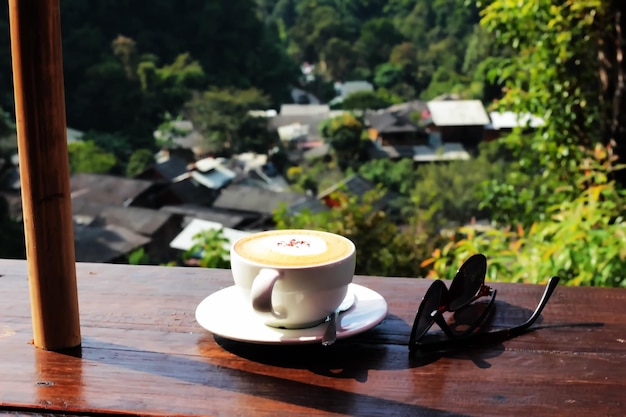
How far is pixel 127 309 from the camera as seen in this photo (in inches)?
25.5

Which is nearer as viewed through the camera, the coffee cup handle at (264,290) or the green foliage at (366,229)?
the coffee cup handle at (264,290)

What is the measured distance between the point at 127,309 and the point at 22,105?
202 millimetres

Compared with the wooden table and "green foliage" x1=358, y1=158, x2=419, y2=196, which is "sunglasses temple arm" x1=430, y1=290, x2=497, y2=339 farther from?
"green foliage" x1=358, y1=158, x2=419, y2=196

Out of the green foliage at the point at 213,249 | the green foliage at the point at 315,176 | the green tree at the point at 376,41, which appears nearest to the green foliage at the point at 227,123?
the green foliage at the point at 315,176

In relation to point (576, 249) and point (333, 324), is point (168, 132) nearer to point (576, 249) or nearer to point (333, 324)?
point (576, 249)

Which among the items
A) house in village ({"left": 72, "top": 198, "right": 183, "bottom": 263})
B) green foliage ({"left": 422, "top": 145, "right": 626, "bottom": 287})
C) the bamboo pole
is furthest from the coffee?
house in village ({"left": 72, "top": 198, "right": 183, "bottom": 263})

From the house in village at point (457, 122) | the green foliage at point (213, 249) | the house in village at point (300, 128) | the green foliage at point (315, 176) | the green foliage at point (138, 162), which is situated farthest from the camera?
the house in village at point (300, 128)

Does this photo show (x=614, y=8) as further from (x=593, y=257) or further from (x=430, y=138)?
(x=430, y=138)

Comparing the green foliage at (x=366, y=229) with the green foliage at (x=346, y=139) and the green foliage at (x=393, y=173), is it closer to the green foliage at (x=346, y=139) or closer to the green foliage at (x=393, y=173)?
→ the green foliage at (x=393, y=173)

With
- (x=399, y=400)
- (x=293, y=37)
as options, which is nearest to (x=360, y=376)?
(x=399, y=400)

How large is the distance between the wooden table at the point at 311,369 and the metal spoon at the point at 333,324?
0.02m

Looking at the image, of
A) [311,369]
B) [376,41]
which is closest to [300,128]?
[376,41]

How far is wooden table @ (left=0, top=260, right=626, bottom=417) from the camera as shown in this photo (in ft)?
1.56

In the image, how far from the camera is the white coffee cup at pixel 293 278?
53 cm
